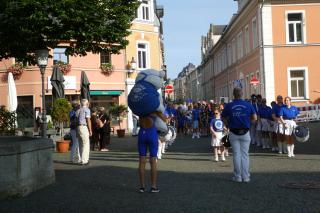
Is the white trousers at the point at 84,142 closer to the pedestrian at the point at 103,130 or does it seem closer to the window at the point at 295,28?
the pedestrian at the point at 103,130

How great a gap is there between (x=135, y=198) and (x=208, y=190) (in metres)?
1.36

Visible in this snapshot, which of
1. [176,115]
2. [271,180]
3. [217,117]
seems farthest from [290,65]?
[271,180]

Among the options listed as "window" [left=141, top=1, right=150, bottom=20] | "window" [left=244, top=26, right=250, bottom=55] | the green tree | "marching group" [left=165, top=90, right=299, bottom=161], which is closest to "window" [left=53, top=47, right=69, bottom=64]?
"window" [left=141, top=1, right=150, bottom=20]

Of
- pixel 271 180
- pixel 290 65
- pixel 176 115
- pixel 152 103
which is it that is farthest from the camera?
pixel 290 65

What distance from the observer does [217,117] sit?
1477cm

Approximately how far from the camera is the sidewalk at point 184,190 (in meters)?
7.55

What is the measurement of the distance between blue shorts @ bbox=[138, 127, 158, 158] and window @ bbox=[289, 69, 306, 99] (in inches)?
1071

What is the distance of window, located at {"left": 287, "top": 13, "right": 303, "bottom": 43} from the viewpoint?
3494 cm

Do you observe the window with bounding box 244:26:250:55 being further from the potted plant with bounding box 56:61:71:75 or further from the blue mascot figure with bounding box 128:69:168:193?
the blue mascot figure with bounding box 128:69:168:193

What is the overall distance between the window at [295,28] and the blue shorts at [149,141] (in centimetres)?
2774

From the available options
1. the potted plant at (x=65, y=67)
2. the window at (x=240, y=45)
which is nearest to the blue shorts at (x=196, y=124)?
the potted plant at (x=65, y=67)

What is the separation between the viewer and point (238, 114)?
1047 cm

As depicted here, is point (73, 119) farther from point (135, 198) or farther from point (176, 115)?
point (176, 115)

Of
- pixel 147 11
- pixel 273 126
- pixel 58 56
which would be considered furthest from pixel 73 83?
pixel 273 126
